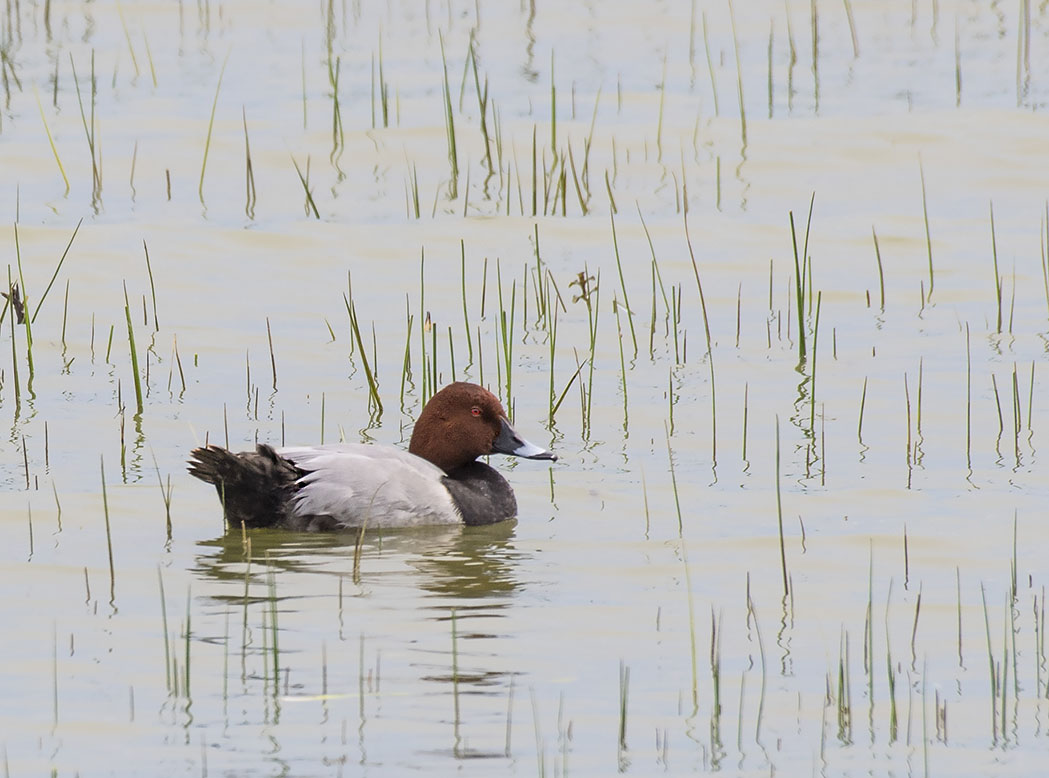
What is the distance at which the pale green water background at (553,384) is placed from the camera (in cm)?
509

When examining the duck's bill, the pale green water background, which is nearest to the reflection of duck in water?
the pale green water background

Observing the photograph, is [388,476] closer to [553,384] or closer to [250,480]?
[250,480]

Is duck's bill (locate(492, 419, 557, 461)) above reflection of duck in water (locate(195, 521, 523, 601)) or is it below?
above

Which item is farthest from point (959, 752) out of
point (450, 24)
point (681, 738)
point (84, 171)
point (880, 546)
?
point (450, 24)

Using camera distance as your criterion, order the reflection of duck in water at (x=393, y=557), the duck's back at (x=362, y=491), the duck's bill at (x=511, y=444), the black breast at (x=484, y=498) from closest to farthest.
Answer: the reflection of duck in water at (x=393, y=557)
the duck's back at (x=362, y=491)
the black breast at (x=484, y=498)
the duck's bill at (x=511, y=444)

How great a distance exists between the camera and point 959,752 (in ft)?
15.9

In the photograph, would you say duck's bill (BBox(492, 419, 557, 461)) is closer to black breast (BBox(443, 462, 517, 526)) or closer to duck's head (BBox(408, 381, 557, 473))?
duck's head (BBox(408, 381, 557, 473))

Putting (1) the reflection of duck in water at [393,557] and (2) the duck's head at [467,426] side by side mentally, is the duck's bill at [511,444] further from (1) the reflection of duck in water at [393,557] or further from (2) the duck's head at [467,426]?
(1) the reflection of duck in water at [393,557]

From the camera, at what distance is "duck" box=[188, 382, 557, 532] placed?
7.15m

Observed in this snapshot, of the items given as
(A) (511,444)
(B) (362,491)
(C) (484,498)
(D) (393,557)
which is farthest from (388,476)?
(A) (511,444)

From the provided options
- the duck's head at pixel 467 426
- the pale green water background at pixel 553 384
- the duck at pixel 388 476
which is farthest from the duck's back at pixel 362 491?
the duck's head at pixel 467 426

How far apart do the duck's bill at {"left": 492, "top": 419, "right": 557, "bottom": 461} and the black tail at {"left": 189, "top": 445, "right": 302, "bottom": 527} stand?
3.35 ft

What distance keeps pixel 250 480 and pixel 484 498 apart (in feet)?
3.39

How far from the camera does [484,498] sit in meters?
7.58
